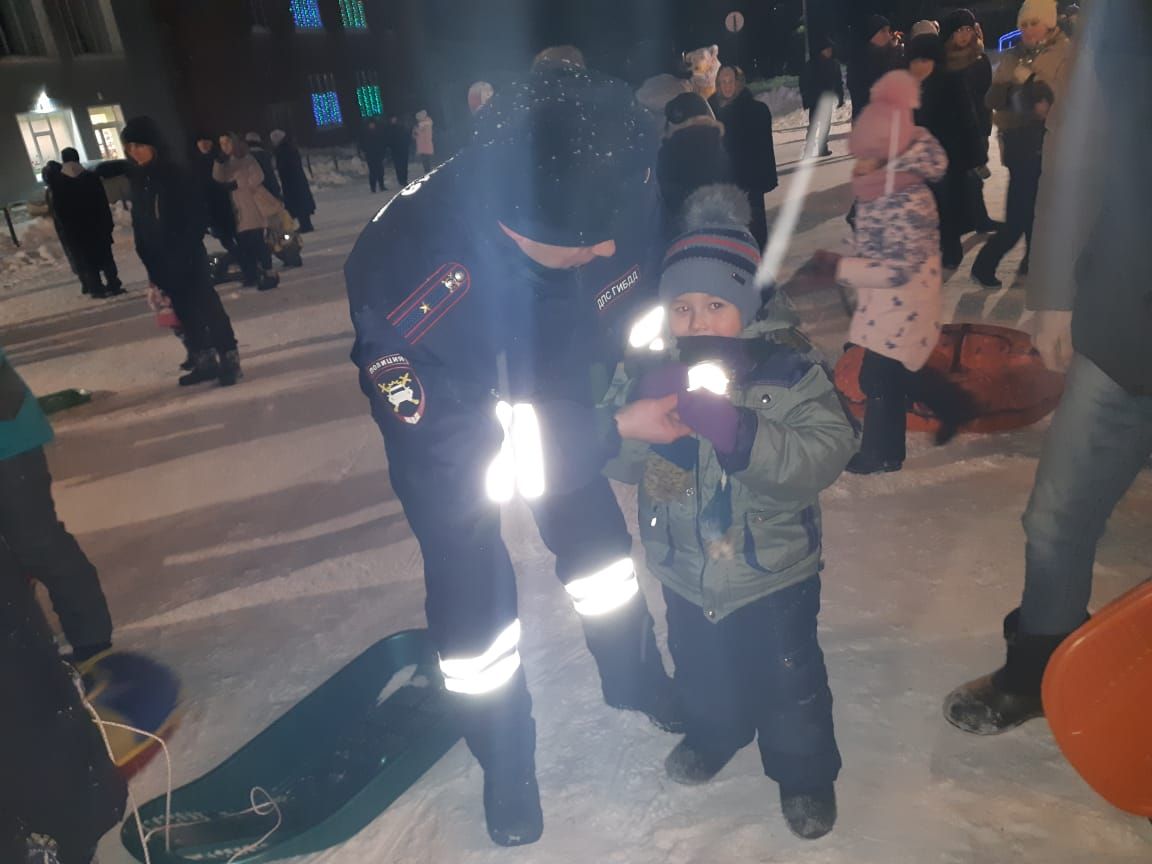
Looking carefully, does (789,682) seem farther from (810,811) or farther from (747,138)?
(747,138)

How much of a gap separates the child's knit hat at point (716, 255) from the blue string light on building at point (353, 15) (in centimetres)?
3100

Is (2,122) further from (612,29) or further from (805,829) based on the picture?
(805,829)

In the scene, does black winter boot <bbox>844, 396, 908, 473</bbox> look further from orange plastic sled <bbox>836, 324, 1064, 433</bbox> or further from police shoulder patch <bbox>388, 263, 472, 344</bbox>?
police shoulder patch <bbox>388, 263, 472, 344</bbox>

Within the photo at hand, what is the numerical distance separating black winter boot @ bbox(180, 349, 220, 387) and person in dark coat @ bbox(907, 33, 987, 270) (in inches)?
216

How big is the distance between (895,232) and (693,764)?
2008mm

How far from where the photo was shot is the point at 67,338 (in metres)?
8.81

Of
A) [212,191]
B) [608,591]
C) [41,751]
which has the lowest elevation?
[608,591]

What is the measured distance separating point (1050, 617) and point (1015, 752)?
1.29 feet

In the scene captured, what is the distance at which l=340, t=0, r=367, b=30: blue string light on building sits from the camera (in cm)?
2852

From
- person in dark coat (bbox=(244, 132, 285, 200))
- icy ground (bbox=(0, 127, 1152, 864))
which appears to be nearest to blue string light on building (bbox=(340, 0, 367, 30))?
person in dark coat (bbox=(244, 132, 285, 200))

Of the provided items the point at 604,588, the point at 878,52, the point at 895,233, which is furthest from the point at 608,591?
the point at 878,52

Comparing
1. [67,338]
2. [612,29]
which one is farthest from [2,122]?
[612,29]

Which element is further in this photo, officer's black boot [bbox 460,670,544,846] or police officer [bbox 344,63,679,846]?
officer's black boot [bbox 460,670,544,846]

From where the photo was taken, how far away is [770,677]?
6.26 ft
